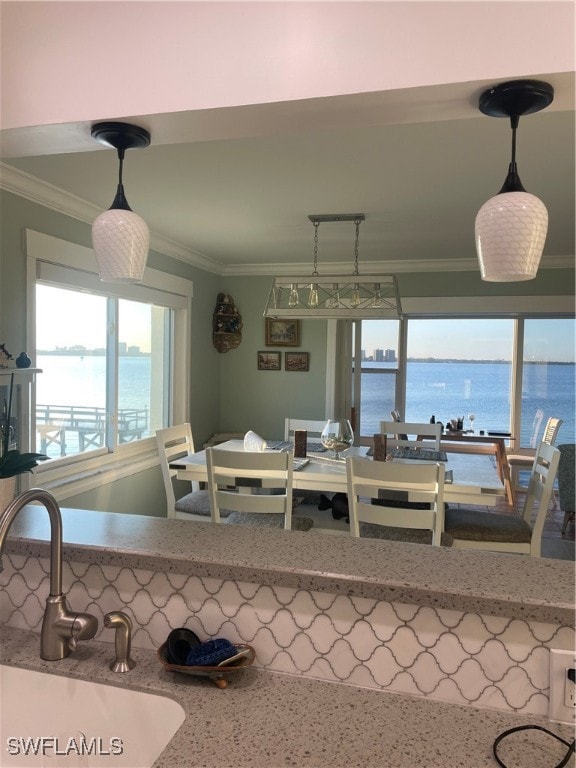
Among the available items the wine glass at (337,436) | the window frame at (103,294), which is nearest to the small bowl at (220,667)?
the window frame at (103,294)

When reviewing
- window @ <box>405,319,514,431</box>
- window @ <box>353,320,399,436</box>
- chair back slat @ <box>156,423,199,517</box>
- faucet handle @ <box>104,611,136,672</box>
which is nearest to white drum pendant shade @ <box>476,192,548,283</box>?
faucet handle @ <box>104,611,136,672</box>

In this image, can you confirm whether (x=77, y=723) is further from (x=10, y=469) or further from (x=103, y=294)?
(x=103, y=294)

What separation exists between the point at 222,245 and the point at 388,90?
11.5 ft

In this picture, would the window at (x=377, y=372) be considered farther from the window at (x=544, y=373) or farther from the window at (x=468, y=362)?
the window at (x=544, y=373)

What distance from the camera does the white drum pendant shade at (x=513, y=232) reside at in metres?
1.08

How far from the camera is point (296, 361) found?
5352 mm

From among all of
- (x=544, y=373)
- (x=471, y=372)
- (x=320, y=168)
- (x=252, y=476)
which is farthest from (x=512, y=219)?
(x=471, y=372)

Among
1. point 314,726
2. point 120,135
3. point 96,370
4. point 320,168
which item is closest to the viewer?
point 314,726

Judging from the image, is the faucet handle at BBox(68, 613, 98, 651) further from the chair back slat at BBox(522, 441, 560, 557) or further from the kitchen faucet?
the chair back slat at BBox(522, 441, 560, 557)

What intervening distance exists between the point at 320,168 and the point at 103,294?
1668mm

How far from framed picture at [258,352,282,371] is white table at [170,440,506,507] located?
2.06 meters

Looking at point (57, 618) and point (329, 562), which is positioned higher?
point (329, 562)

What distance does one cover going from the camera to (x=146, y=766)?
99cm

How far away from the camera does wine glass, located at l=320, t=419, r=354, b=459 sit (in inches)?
130
